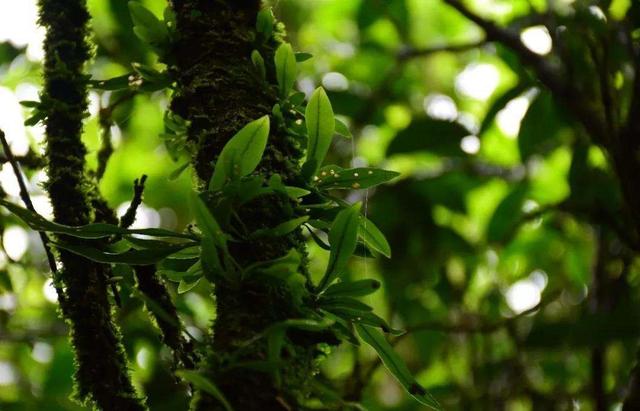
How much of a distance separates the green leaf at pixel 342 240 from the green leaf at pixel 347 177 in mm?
79

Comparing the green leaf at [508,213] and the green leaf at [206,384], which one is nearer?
the green leaf at [206,384]

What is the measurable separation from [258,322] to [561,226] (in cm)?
168

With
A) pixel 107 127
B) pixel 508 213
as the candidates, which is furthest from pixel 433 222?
pixel 107 127

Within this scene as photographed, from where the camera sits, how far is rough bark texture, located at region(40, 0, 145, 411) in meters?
0.69

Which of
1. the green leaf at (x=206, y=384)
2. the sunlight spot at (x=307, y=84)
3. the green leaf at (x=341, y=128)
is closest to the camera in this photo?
the green leaf at (x=206, y=384)

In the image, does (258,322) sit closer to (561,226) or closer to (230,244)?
(230,244)

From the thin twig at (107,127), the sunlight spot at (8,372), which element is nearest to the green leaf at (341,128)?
the thin twig at (107,127)

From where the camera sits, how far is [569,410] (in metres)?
1.72

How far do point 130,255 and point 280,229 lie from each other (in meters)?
0.15

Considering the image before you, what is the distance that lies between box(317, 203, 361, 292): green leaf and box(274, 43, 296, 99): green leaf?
6.5 inches

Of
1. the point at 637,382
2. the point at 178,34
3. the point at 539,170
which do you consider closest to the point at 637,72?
the point at 637,382

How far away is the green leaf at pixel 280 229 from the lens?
0.60 metres

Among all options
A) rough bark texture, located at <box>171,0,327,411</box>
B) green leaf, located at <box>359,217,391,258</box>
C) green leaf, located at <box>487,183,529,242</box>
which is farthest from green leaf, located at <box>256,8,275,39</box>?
green leaf, located at <box>487,183,529,242</box>

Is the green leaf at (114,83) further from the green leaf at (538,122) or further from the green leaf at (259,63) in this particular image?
the green leaf at (538,122)
